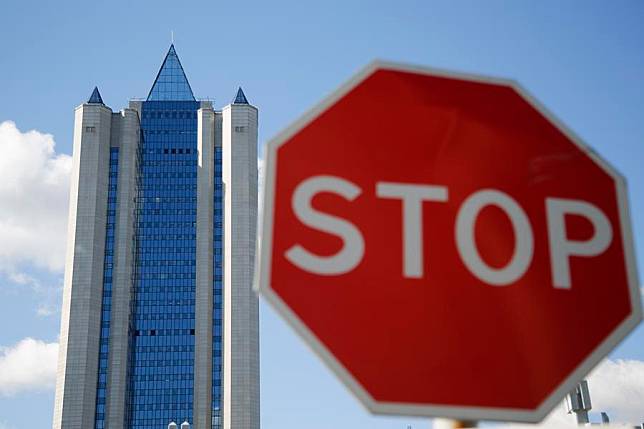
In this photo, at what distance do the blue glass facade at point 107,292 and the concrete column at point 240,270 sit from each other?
9377 mm

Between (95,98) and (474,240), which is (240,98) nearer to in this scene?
(95,98)

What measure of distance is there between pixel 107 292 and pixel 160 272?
14.9ft

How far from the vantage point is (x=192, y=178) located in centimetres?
7500

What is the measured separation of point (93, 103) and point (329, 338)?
7859 cm

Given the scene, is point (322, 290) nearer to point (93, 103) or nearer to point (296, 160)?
point (296, 160)

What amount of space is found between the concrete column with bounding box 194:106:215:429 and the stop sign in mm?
66785

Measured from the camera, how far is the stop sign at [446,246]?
77.9 inches

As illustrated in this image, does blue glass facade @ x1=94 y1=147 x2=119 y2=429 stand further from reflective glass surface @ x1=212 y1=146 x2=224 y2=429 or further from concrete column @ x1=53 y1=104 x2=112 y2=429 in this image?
reflective glass surface @ x1=212 y1=146 x2=224 y2=429

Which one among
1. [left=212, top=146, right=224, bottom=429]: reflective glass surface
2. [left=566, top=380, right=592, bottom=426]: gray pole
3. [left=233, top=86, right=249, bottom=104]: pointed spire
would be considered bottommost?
[left=566, top=380, right=592, bottom=426]: gray pole

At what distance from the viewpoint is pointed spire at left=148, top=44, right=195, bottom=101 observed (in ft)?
269

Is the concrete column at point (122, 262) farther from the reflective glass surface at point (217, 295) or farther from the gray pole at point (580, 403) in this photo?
the gray pole at point (580, 403)

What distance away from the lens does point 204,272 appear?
2783 inches

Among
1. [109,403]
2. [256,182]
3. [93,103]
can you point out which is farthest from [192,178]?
[109,403]

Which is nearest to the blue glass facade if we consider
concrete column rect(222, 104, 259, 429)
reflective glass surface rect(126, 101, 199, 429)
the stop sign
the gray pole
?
reflective glass surface rect(126, 101, 199, 429)
